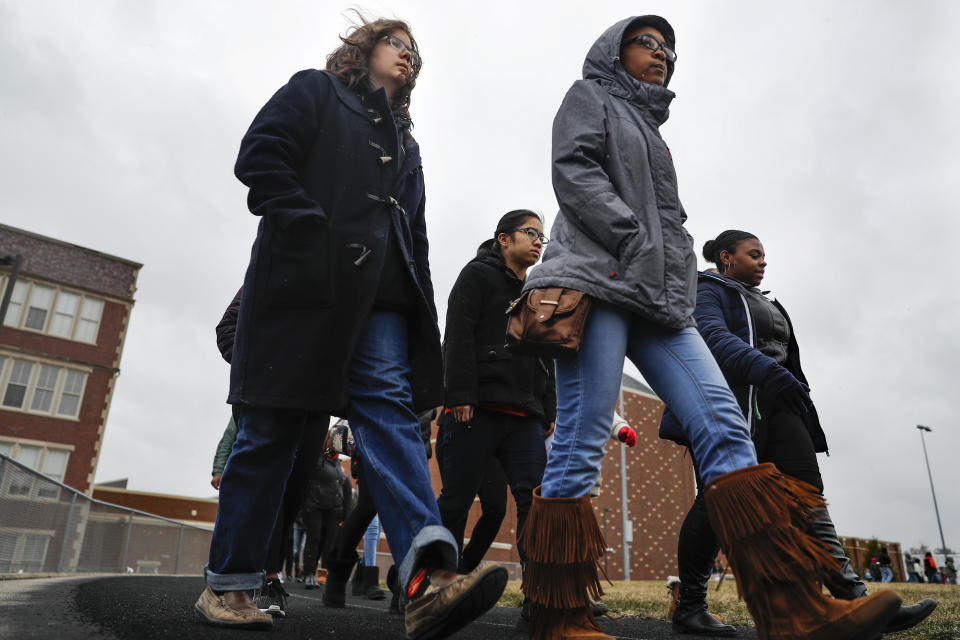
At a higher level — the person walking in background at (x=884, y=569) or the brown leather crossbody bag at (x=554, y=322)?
the brown leather crossbody bag at (x=554, y=322)

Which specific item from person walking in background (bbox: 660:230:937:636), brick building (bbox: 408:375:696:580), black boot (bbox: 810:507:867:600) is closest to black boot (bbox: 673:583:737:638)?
person walking in background (bbox: 660:230:937:636)

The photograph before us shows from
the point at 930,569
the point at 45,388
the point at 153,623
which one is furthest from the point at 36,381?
the point at 930,569

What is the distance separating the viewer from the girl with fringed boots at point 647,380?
6.62ft

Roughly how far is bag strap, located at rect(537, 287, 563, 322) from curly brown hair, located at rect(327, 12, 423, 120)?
1120 mm

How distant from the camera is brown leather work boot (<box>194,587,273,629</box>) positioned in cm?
243

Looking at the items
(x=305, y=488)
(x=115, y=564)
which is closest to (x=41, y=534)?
(x=115, y=564)

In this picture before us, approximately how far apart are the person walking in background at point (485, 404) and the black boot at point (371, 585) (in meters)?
1.89

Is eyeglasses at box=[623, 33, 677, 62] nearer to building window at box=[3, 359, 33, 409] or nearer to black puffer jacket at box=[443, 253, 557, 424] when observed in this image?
black puffer jacket at box=[443, 253, 557, 424]

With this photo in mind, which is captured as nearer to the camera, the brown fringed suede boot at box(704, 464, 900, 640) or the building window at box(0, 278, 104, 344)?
the brown fringed suede boot at box(704, 464, 900, 640)

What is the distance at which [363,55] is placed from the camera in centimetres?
293

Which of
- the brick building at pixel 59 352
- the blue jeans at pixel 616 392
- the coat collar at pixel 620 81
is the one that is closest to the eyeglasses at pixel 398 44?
the coat collar at pixel 620 81

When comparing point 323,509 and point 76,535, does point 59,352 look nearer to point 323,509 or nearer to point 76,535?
point 76,535

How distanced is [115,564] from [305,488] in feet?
32.8

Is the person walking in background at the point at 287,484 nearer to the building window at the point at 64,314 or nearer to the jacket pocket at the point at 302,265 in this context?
the jacket pocket at the point at 302,265
